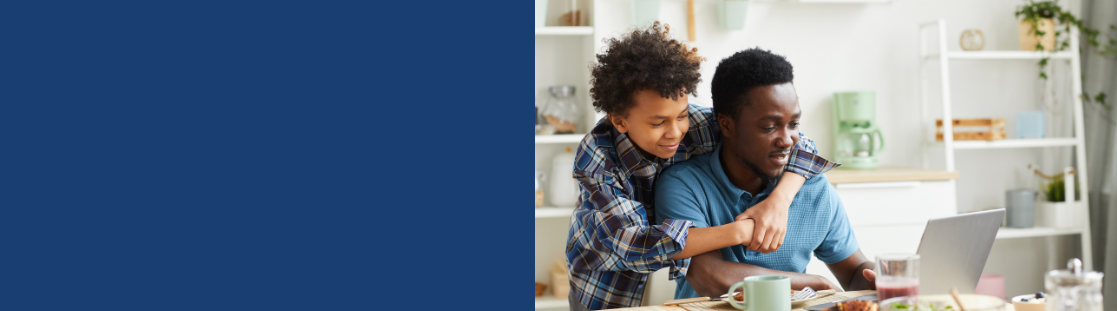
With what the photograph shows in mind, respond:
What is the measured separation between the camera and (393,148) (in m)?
0.72

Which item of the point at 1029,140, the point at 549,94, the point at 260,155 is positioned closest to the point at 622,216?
the point at 260,155

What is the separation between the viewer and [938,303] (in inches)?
37.1

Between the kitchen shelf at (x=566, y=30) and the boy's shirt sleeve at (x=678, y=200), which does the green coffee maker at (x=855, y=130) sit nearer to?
the kitchen shelf at (x=566, y=30)

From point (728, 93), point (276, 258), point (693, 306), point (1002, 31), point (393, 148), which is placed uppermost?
point (1002, 31)

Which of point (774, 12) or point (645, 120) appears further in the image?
point (774, 12)

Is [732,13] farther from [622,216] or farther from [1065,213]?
[622,216]

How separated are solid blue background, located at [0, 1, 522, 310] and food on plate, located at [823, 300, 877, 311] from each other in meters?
0.51

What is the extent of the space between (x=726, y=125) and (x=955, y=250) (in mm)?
484

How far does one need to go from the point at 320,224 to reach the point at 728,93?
93cm

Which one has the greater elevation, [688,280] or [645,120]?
[645,120]

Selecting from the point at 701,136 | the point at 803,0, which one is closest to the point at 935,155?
the point at 803,0

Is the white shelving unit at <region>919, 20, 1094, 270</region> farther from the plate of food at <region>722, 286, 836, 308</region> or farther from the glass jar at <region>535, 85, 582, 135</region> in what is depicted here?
the plate of food at <region>722, 286, 836, 308</region>

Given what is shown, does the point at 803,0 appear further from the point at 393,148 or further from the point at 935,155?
the point at 393,148

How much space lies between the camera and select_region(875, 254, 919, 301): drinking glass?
101 cm
